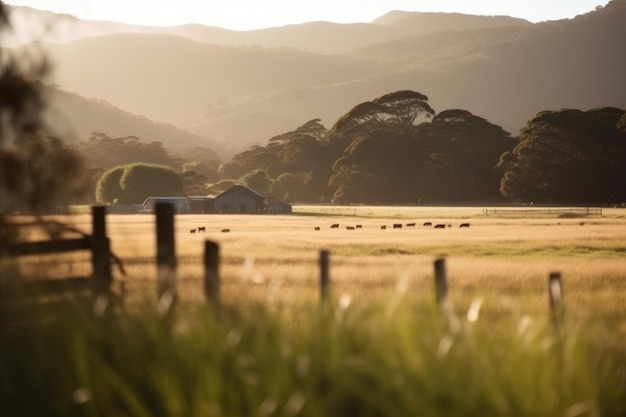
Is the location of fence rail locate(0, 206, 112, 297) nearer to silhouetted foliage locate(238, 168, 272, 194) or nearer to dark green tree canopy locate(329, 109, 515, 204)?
dark green tree canopy locate(329, 109, 515, 204)

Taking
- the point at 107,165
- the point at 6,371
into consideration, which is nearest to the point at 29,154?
the point at 6,371

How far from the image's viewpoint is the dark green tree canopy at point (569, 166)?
84.5m

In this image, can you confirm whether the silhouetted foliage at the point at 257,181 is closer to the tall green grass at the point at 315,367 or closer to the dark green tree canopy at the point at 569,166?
the dark green tree canopy at the point at 569,166

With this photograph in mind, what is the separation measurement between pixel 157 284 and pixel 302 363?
209 cm

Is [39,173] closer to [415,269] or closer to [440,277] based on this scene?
[440,277]

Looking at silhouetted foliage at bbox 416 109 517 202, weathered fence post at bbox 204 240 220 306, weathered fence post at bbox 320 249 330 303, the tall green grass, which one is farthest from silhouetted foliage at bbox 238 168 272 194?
the tall green grass

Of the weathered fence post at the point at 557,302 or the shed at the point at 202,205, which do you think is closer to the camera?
the weathered fence post at the point at 557,302

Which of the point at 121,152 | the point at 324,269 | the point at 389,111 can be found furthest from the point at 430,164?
the point at 324,269

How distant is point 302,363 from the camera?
491cm

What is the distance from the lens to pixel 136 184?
96.1 m

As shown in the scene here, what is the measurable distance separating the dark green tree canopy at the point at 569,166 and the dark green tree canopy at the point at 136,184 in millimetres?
38635

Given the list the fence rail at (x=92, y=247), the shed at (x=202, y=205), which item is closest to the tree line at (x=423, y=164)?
the shed at (x=202, y=205)

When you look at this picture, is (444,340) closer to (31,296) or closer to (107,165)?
(31,296)

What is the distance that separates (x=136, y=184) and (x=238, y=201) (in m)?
12.4
